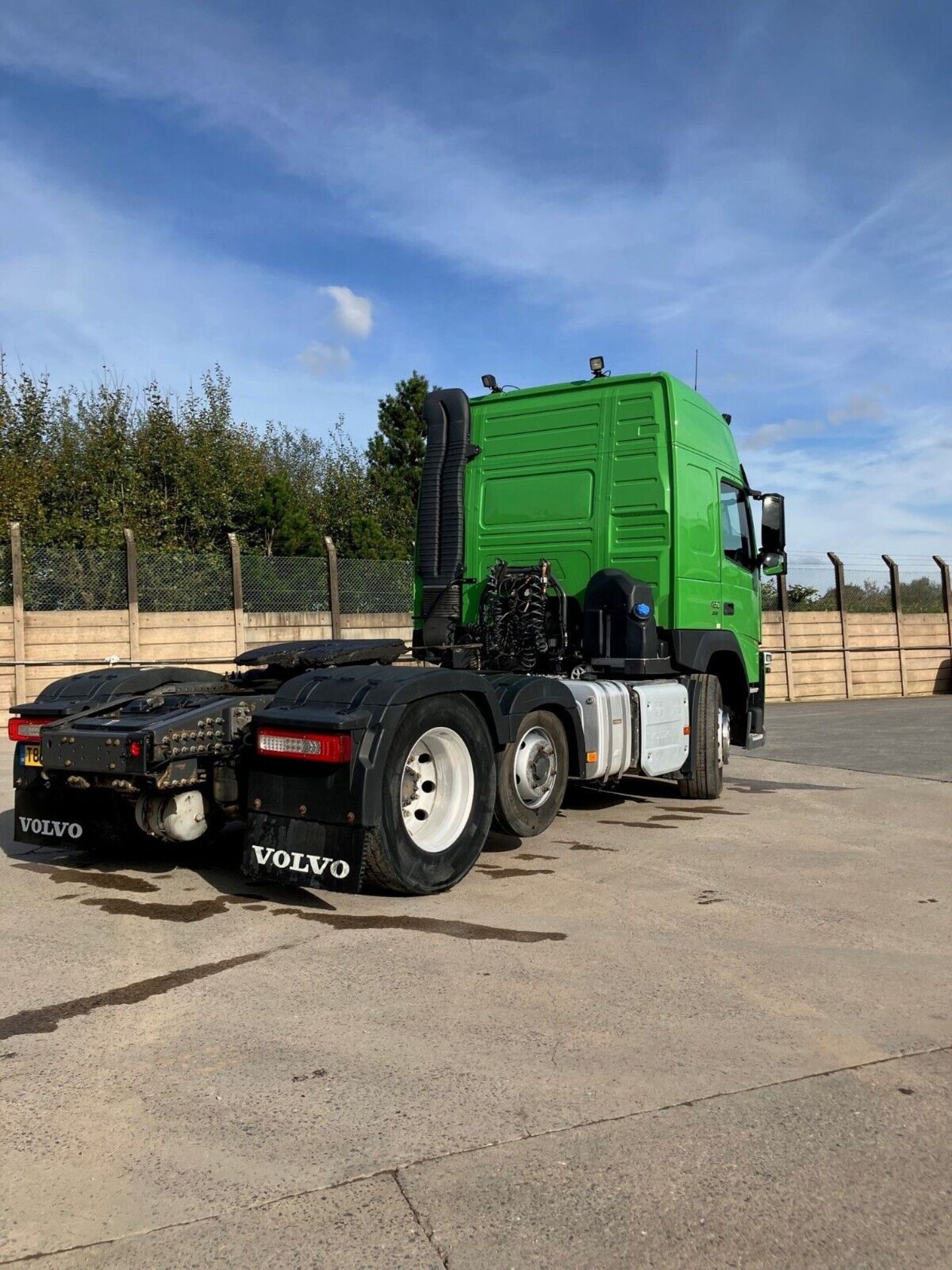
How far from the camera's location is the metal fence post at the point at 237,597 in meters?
16.1

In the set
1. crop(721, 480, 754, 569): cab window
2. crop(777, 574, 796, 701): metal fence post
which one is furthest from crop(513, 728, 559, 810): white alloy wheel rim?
crop(777, 574, 796, 701): metal fence post

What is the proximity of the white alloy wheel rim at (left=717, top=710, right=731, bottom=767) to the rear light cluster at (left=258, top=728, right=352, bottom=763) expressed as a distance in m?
4.55

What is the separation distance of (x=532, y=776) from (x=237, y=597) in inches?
416

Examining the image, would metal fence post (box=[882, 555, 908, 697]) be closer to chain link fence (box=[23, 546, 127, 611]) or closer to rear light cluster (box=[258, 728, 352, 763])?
chain link fence (box=[23, 546, 127, 611])

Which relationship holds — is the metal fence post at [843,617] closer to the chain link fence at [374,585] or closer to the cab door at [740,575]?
the chain link fence at [374,585]

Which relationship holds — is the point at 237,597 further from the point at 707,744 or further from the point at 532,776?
the point at 532,776

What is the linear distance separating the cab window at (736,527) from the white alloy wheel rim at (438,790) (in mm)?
4117

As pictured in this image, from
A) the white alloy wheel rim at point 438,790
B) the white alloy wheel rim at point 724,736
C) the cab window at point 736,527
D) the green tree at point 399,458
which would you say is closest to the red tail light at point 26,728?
the white alloy wheel rim at point 438,790

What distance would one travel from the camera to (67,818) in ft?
19.0

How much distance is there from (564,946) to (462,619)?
4.28 metres

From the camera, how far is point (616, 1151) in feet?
8.74

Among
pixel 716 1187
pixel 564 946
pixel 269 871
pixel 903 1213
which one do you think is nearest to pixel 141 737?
pixel 269 871

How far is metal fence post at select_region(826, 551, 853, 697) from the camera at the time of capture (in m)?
20.6

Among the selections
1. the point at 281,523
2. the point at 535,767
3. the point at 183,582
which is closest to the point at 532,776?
the point at 535,767
